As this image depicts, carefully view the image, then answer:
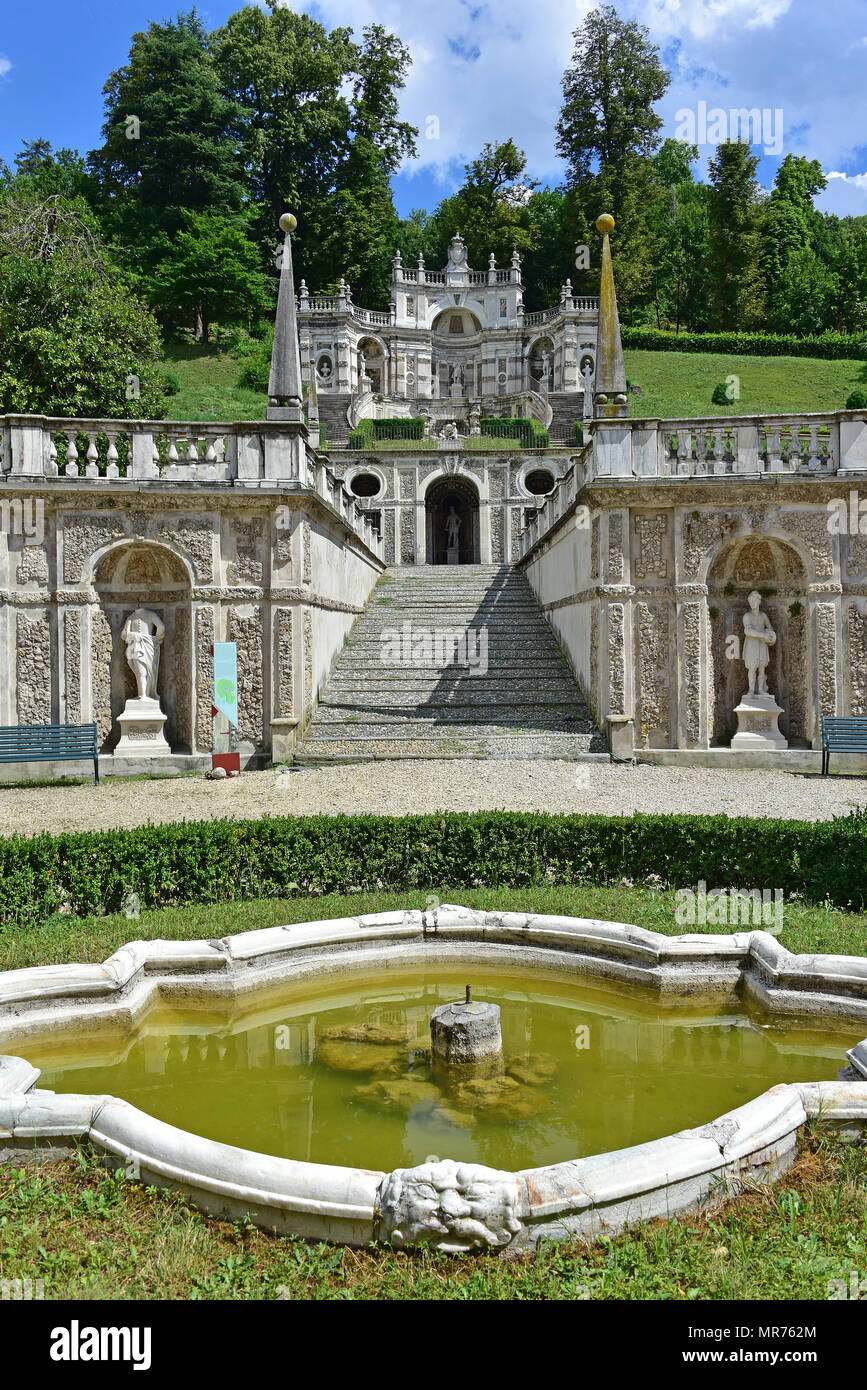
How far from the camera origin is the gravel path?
10234mm

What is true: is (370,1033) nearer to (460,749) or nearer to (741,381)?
(460,749)

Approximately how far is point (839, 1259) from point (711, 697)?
12416 millimetres

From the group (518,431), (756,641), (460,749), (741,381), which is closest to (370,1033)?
(460,749)

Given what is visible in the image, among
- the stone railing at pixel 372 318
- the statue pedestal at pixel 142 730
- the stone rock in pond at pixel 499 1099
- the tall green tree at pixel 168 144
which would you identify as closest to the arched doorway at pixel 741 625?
the statue pedestal at pixel 142 730

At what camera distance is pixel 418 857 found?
24.8 feet

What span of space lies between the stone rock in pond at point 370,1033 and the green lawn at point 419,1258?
1646 mm

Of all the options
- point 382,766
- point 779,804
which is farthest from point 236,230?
point 779,804

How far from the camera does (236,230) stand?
50.7 metres

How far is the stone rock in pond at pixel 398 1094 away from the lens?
4.14 metres

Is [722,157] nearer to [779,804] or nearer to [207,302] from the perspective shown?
[207,302]

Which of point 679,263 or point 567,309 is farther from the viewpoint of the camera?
point 679,263

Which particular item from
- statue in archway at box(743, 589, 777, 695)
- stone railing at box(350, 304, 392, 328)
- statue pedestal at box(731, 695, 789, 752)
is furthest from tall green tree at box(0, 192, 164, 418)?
stone railing at box(350, 304, 392, 328)

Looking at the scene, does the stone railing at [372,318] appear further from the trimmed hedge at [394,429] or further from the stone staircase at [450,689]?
the stone staircase at [450,689]

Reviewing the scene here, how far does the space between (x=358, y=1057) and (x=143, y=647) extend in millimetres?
11107
